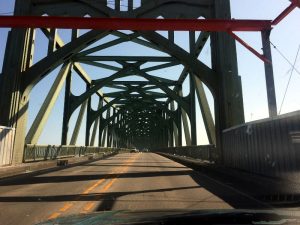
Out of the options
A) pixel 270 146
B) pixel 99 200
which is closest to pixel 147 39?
pixel 270 146

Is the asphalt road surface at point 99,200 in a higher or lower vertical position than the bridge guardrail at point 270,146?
lower

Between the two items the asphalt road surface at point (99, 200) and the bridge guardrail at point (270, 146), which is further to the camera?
the bridge guardrail at point (270, 146)

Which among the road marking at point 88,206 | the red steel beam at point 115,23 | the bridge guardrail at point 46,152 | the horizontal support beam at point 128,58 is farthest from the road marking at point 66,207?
the horizontal support beam at point 128,58

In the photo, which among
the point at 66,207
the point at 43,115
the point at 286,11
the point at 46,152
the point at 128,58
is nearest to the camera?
the point at 66,207

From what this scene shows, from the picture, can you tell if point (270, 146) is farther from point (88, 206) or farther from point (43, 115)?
point (43, 115)

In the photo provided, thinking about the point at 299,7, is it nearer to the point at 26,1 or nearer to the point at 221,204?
the point at 221,204

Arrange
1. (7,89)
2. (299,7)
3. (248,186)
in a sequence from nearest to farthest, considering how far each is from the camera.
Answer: (248,186)
(299,7)
(7,89)

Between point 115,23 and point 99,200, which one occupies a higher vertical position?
point 115,23

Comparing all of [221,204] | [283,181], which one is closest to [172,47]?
[283,181]

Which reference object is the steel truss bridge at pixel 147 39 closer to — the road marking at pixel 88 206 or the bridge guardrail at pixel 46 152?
the bridge guardrail at pixel 46 152

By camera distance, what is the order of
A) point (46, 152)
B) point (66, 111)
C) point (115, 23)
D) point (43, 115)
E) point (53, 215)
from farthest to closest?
1. point (66, 111)
2. point (43, 115)
3. point (46, 152)
4. point (115, 23)
5. point (53, 215)

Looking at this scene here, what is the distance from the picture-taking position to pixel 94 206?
29.0 feet

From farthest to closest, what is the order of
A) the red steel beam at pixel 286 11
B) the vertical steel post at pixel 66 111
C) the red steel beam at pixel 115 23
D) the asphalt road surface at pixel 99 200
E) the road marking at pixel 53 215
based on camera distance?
the vertical steel post at pixel 66 111 < the red steel beam at pixel 115 23 < the red steel beam at pixel 286 11 < the asphalt road surface at pixel 99 200 < the road marking at pixel 53 215

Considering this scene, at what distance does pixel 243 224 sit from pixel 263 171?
11.5 metres
